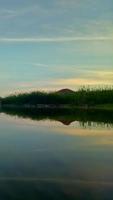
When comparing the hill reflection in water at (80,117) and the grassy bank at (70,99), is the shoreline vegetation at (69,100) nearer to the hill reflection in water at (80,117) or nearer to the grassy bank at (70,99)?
the grassy bank at (70,99)

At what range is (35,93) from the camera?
55.4 m

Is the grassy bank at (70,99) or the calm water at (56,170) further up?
the grassy bank at (70,99)

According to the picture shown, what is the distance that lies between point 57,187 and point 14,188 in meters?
0.61

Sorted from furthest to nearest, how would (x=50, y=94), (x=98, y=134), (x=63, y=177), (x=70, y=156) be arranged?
(x=50, y=94) < (x=98, y=134) < (x=70, y=156) < (x=63, y=177)

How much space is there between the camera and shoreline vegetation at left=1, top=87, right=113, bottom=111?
4419 centimetres

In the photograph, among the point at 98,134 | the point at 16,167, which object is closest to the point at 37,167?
the point at 16,167

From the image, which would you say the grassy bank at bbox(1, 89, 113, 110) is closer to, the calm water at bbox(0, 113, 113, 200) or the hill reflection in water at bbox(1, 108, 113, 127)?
the hill reflection in water at bbox(1, 108, 113, 127)

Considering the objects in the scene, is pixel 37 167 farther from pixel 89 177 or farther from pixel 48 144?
pixel 48 144

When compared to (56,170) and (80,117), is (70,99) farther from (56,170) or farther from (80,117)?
(56,170)

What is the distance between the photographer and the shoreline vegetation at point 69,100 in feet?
145

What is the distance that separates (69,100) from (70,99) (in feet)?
0.58

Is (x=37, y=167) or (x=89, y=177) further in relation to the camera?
(x=37, y=167)

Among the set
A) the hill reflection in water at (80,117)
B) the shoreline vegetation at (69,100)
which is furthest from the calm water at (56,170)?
the shoreline vegetation at (69,100)

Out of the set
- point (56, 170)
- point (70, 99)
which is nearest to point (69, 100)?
point (70, 99)
